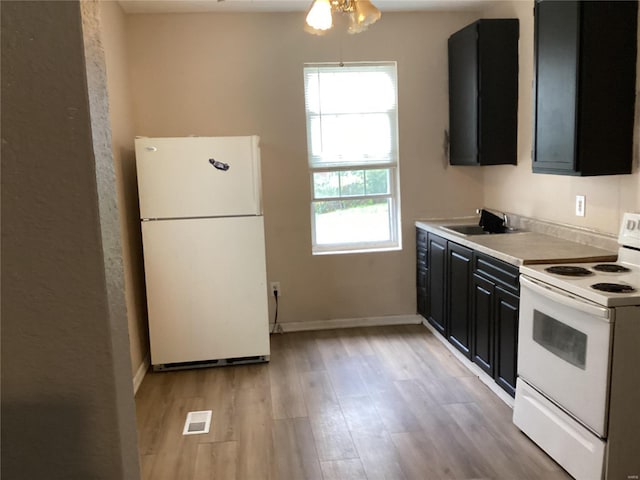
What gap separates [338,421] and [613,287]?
1.63 meters

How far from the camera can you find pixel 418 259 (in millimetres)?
4840

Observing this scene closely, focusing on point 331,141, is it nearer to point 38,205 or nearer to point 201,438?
point 201,438

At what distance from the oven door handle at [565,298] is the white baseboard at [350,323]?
214cm

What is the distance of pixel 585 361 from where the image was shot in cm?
237

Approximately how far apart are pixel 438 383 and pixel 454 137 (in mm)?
2073

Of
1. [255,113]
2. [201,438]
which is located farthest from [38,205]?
[255,113]

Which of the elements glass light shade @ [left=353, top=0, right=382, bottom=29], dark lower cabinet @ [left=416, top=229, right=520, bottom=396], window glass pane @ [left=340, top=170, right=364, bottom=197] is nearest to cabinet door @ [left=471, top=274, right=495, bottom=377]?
dark lower cabinet @ [left=416, top=229, right=520, bottom=396]

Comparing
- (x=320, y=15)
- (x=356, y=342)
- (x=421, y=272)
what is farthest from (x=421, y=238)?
(x=320, y=15)

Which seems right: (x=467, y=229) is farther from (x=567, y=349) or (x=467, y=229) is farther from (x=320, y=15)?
(x=320, y=15)

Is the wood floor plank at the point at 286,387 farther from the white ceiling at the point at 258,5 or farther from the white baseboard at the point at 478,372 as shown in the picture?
the white ceiling at the point at 258,5

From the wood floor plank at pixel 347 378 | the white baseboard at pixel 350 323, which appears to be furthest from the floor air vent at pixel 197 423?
the white baseboard at pixel 350 323

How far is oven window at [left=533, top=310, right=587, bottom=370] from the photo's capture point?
240 centimetres

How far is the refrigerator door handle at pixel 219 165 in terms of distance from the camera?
3.80m

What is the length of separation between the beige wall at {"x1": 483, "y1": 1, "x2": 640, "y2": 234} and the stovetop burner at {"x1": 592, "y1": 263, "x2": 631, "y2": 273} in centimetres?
36
